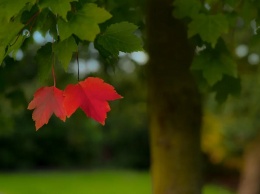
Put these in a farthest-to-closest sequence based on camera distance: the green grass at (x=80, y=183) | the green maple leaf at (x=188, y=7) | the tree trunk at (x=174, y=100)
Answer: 1. the green grass at (x=80, y=183)
2. the tree trunk at (x=174, y=100)
3. the green maple leaf at (x=188, y=7)

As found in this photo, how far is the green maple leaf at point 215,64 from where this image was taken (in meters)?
2.21

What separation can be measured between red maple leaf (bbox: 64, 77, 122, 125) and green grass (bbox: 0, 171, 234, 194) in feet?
35.7

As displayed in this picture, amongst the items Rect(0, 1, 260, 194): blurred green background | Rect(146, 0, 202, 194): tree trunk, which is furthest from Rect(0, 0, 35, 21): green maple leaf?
Rect(0, 1, 260, 194): blurred green background

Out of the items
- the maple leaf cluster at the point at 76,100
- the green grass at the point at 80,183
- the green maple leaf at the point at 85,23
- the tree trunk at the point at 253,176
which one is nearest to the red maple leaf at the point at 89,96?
the maple leaf cluster at the point at 76,100

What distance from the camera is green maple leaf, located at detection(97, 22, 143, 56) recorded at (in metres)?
1.62

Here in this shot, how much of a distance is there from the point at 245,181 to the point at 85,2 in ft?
25.8

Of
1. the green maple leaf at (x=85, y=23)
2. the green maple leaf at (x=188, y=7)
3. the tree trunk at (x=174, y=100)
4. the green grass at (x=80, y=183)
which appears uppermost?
the green maple leaf at (x=188, y=7)

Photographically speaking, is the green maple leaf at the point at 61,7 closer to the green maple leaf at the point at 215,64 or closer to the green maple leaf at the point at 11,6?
the green maple leaf at the point at 11,6

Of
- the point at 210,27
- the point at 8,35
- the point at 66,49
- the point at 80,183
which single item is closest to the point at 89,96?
the point at 66,49

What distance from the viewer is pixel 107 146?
19.8 m

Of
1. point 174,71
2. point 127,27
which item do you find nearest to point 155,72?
point 174,71

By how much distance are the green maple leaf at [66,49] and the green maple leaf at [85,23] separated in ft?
0.18

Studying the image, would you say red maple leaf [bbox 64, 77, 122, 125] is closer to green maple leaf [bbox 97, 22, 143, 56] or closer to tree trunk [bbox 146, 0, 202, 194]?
green maple leaf [bbox 97, 22, 143, 56]

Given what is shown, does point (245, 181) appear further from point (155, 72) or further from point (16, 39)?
point (16, 39)
